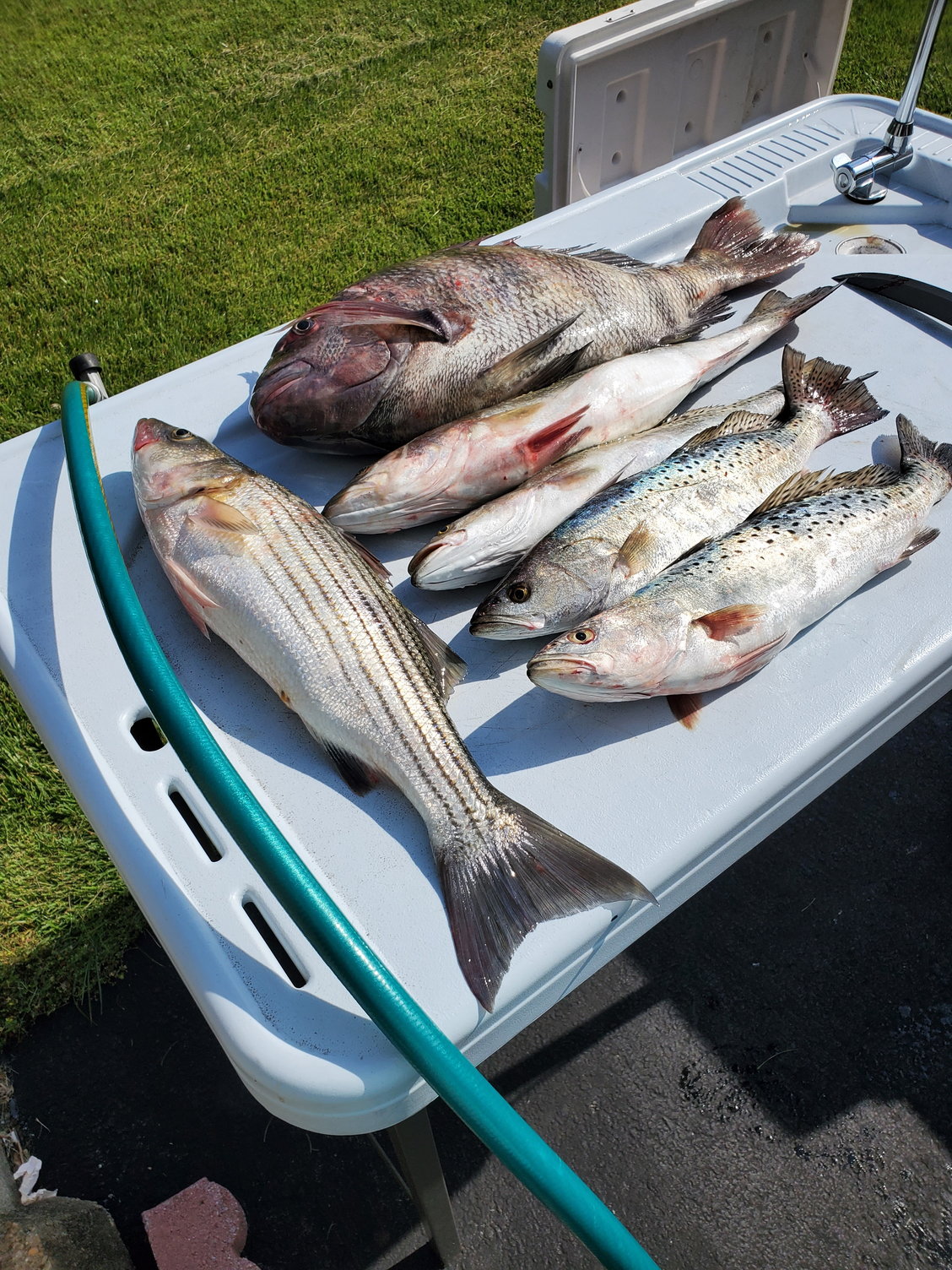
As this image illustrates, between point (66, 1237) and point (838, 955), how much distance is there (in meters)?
1.94

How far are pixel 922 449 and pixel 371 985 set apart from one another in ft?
5.16

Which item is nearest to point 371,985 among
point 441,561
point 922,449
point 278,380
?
point 441,561

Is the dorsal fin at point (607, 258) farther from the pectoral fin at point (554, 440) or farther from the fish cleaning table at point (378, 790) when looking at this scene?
the pectoral fin at point (554, 440)

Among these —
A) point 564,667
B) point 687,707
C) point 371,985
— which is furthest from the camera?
point 687,707

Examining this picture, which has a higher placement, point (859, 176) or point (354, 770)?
point (859, 176)

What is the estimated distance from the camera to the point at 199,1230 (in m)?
2.08

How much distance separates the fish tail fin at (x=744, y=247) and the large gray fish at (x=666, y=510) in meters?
0.44

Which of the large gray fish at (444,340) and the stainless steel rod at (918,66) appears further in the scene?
the stainless steel rod at (918,66)

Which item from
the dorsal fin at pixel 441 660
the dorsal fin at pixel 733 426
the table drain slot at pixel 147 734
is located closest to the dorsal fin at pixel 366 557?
the dorsal fin at pixel 441 660

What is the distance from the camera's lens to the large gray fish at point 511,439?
6.23 feet

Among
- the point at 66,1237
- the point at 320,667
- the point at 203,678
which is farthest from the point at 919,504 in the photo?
the point at 66,1237

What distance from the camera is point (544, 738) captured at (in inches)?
64.3

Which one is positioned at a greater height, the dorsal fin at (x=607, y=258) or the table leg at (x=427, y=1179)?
the dorsal fin at (x=607, y=258)

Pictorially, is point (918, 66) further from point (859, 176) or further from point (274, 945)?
point (274, 945)
